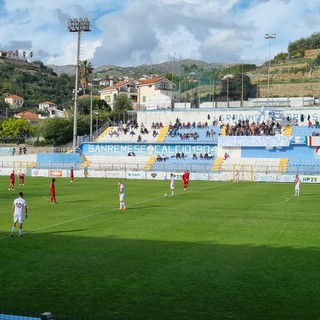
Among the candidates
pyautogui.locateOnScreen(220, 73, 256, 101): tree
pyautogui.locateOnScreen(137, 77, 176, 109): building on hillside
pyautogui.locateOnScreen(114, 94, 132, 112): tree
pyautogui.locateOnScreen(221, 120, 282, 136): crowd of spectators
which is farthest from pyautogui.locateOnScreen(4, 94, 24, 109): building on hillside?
pyautogui.locateOnScreen(221, 120, 282, 136): crowd of spectators

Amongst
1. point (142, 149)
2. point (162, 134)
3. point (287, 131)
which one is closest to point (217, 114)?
point (162, 134)

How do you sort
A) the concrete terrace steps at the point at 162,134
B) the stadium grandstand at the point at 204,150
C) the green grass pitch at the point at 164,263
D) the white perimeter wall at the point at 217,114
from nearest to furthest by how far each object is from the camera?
the green grass pitch at the point at 164,263 < the stadium grandstand at the point at 204,150 < the concrete terrace steps at the point at 162,134 < the white perimeter wall at the point at 217,114

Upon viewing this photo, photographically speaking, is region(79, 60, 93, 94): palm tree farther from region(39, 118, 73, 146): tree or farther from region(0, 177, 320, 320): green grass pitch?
region(0, 177, 320, 320): green grass pitch

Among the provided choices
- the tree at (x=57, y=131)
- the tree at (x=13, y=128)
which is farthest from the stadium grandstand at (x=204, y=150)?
the tree at (x=13, y=128)

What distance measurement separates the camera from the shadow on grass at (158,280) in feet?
36.4

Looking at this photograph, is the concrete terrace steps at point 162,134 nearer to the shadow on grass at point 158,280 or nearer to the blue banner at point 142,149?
the blue banner at point 142,149

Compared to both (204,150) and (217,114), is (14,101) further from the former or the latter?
(204,150)

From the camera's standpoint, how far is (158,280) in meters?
13.4

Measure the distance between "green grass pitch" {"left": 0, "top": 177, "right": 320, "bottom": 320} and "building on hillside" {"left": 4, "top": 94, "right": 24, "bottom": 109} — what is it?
5133 inches

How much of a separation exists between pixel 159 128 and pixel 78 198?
1709 inches

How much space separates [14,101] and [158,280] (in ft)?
495

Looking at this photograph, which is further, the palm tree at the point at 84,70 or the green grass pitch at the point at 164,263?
the palm tree at the point at 84,70

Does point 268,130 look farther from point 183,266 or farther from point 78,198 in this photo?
point 183,266

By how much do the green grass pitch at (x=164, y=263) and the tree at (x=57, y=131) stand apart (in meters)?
55.9
